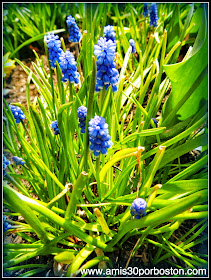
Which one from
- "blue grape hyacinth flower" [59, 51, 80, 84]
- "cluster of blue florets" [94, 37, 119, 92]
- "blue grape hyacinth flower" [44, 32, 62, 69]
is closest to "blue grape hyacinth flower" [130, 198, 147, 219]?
"cluster of blue florets" [94, 37, 119, 92]

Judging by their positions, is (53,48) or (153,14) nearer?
(53,48)

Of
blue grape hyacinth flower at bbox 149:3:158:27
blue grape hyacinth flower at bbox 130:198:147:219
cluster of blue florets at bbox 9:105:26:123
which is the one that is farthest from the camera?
blue grape hyacinth flower at bbox 149:3:158:27

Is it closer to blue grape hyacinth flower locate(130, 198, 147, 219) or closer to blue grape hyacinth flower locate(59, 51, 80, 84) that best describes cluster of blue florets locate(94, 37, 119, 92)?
blue grape hyacinth flower locate(59, 51, 80, 84)

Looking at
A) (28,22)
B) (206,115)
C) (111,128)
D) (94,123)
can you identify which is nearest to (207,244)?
(206,115)

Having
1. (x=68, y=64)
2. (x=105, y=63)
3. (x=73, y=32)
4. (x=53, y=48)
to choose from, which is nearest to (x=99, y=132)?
(x=105, y=63)

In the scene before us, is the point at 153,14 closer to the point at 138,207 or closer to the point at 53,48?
the point at 53,48

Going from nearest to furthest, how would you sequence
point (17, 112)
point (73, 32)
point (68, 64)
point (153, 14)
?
1. point (68, 64)
2. point (17, 112)
3. point (73, 32)
4. point (153, 14)

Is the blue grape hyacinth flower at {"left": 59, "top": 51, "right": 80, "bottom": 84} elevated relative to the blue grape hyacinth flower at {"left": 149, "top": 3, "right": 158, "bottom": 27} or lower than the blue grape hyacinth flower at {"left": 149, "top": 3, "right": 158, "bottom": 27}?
lower

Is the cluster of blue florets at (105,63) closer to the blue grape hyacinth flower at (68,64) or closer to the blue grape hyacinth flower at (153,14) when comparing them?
the blue grape hyacinth flower at (68,64)

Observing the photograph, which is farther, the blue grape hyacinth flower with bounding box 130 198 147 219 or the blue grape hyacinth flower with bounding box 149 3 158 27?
the blue grape hyacinth flower with bounding box 149 3 158 27

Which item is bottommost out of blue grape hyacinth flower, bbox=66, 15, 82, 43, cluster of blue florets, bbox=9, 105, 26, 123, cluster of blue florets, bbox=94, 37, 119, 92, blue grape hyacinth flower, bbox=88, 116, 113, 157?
blue grape hyacinth flower, bbox=88, 116, 113, 157
